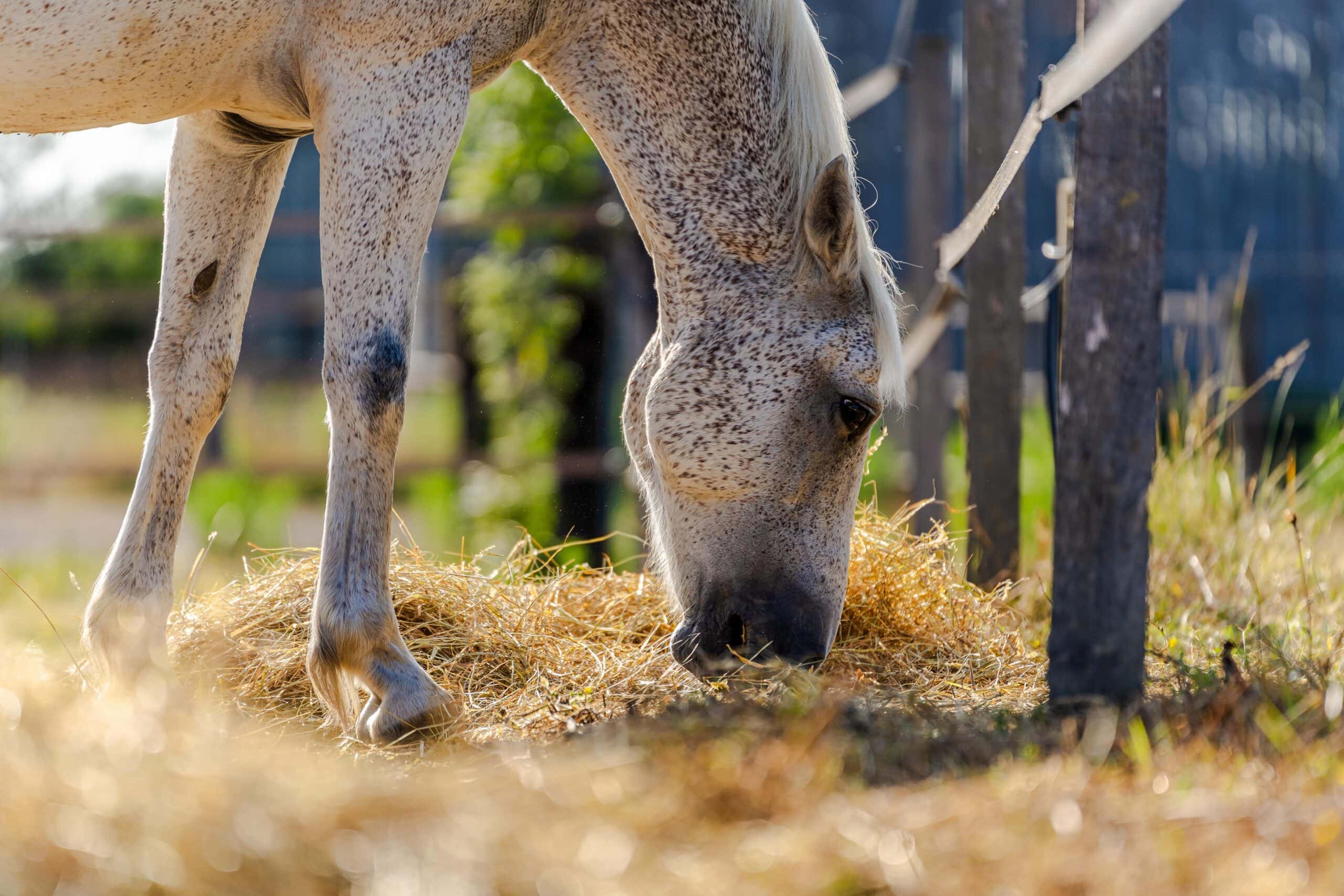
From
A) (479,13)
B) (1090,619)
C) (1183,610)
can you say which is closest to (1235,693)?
(1090,619)

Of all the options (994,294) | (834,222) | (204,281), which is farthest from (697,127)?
(994,294)

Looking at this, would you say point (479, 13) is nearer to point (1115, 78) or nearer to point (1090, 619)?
point (1115, 78)

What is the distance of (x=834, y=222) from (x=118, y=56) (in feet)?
4.59

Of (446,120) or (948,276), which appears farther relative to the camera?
(948,276)

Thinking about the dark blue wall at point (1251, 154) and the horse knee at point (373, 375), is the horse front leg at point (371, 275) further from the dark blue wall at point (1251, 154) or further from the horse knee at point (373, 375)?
the dark blue wall at point (1251, 154)

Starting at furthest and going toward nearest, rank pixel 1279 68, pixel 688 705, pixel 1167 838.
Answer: pixel 1279 68 → pixel 688 705 → pixel 1167 838

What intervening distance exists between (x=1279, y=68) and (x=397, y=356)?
906 centimetres

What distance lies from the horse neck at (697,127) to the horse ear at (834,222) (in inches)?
2.8

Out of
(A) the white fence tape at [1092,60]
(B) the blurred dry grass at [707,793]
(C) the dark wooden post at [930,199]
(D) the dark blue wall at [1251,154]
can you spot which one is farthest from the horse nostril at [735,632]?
(D) the dark blue wall at [1251,154]

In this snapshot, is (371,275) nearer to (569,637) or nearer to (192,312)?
(192,312)

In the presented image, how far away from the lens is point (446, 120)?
2.28 meters

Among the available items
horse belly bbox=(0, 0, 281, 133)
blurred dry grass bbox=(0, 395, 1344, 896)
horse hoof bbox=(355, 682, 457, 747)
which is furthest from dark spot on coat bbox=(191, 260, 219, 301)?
horse hoof bbox=(355, 682, 457, 747)

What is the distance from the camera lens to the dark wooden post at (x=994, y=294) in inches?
139

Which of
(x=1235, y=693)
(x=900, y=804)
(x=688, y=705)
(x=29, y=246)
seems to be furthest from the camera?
(x=29, y=246)
